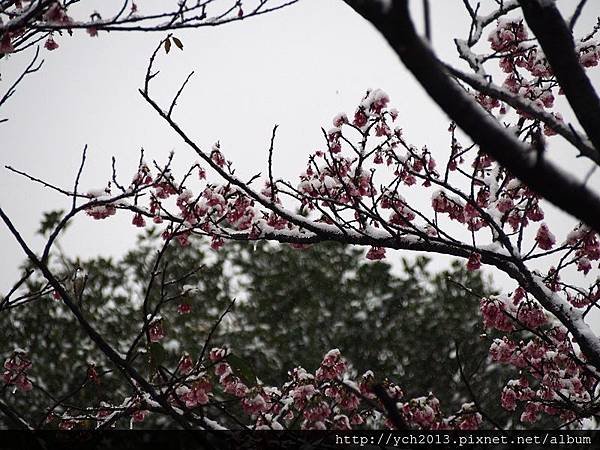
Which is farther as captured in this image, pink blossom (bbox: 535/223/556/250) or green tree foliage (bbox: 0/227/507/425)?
green tree foliage (bbox: 0/227/507/425)

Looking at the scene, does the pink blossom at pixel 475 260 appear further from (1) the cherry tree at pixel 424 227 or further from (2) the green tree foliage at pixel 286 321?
(2) the green tree foliage at pixel 286 321

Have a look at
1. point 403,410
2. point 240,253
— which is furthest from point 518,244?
point 240,253

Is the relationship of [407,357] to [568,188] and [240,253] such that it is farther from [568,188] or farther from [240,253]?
[568,188]

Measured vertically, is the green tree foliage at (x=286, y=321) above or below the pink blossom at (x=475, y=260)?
above

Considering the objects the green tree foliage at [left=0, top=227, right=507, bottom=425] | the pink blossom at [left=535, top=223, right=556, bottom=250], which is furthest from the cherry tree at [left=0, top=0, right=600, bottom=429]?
the green tree foliage at [left=0, top=227, right=507, bottom=425]

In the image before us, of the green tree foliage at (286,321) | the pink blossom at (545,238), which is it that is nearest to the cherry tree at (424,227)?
the pink blossom at (545,238)

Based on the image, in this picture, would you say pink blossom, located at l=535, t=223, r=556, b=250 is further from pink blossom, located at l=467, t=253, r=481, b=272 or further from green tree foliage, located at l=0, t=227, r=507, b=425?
green tree foliage, located at l=0, t=227, r=507, b=425

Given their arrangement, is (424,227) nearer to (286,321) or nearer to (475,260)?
(475,260)

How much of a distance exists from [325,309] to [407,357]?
1.95 metres

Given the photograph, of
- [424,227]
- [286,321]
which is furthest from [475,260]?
[286,321]

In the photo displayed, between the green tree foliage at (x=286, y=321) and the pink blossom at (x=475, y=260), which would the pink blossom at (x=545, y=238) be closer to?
the pink blossom at (x=475, y=260)

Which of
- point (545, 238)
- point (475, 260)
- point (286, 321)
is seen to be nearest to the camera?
point (475, 260)

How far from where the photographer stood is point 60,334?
32.2 ft

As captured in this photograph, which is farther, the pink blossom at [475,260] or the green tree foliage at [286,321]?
the green tree foliage at [286,321]
